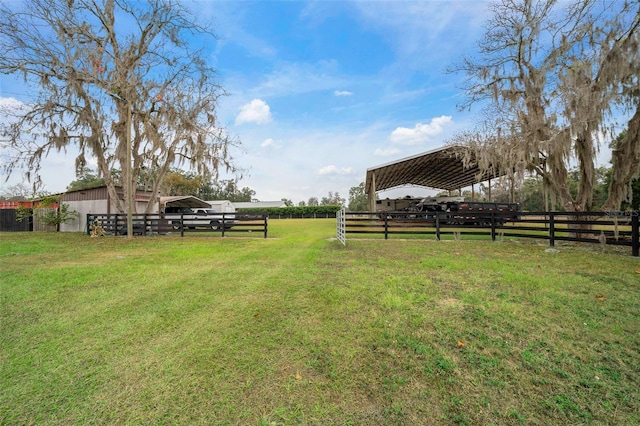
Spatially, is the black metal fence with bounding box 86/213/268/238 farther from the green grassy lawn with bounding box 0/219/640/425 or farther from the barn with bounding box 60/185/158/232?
the green grassy lawn with bounding box 0/219/640/425

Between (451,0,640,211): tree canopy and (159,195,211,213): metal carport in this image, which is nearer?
(451,0,640,211): tree canopy

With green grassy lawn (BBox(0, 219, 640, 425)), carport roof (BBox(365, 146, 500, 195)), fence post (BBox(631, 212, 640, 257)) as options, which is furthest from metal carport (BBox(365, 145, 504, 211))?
green grassy lawn (BBox(0, 219, 640, 425))

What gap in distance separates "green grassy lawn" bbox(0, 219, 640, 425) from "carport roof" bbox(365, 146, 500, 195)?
933cm

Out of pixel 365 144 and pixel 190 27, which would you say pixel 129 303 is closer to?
pixel 190 27

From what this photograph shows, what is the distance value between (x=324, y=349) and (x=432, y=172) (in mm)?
22653

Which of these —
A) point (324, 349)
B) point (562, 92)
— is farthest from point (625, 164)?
point (324, 349)

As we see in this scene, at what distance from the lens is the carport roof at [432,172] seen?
16.0 m

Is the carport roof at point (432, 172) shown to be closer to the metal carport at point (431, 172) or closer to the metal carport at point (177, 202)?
the metal carport at point (431, 172)

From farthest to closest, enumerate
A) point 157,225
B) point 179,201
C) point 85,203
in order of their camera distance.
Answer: point 179,201, point 85,203, point 157,225

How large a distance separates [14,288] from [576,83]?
14.1 metres

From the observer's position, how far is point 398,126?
719 inches

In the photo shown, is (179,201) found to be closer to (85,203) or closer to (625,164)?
(85,203)

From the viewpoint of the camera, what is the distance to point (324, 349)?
2600 millimetres

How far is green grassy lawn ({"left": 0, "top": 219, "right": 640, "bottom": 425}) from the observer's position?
193 cm
